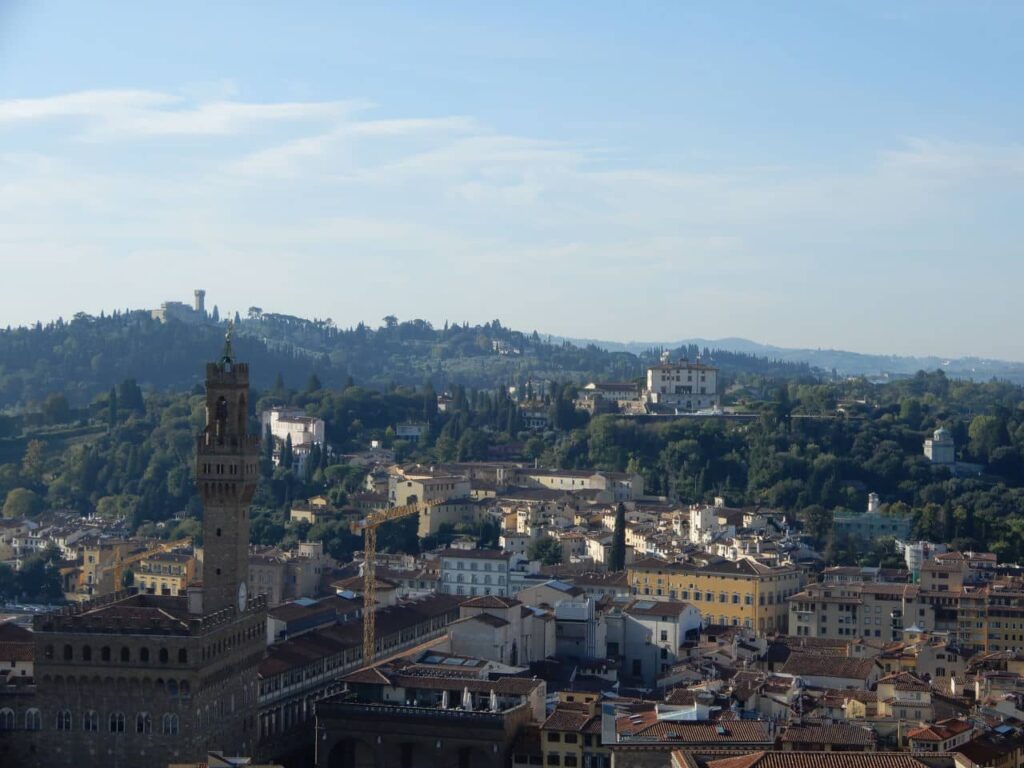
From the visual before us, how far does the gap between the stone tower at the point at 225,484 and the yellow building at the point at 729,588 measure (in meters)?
20.4

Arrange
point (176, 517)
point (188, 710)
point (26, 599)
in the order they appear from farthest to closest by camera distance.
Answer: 1. point (176, 517)
2. point (26, 599)
3. point (188, 710)

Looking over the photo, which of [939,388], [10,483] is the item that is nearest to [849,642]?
[10,483]

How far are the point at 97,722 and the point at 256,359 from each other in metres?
122

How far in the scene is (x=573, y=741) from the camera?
3462 centimetres

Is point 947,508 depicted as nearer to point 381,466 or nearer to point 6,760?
point 381,466

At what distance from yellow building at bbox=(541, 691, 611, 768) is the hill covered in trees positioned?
3349 inches

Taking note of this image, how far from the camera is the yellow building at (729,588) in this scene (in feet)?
178

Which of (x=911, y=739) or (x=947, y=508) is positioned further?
(x=947, y=508)

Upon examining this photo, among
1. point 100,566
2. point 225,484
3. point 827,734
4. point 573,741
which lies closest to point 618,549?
point 100,566

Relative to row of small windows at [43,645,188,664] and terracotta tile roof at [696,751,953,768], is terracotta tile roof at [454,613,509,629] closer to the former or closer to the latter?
row of small windows at [43,645,188,664]

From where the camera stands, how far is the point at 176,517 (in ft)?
259

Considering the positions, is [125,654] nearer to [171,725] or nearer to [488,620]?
[171,725]

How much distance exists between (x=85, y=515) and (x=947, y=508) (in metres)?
36.6

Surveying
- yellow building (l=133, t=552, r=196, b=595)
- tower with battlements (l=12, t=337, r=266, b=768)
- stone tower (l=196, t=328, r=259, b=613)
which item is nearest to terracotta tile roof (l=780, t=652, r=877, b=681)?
stone tower (l=196, t=328, r=259, b=613)
